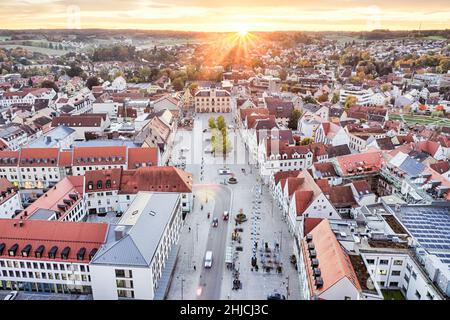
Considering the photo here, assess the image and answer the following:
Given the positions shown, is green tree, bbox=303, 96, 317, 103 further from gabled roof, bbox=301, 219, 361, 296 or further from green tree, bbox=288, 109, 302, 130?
gabled roof, bbox=301, 219, 361, 296

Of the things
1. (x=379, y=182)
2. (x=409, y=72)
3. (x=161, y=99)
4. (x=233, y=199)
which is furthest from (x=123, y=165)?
(x=409, y=72)

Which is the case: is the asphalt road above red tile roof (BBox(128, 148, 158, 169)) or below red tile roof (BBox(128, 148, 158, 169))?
below

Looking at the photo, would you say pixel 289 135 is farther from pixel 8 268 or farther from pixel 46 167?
pixel 8 268

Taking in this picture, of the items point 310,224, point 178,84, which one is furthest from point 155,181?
point 178,84

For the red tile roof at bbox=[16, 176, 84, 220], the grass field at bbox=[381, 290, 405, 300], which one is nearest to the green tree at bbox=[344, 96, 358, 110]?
the grass field at bbox=[381, 290, 405, 300]

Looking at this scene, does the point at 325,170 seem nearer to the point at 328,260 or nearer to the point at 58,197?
the point at 328,260
